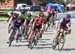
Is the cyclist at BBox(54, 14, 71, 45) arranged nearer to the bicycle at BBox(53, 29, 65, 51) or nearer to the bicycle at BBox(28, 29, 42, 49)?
the bicycle at BBox(53, 29, 65, 51)

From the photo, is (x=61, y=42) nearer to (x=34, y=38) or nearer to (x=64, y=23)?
(x=64, y=23)

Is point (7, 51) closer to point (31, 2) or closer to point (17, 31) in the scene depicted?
point (17, 31)

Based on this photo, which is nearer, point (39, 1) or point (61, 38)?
point (61, 38)

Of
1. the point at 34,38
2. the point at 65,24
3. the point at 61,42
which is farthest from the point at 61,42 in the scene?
the point at 34,38

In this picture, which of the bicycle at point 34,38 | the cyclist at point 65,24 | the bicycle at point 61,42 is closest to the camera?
the cyclist at point 65,24

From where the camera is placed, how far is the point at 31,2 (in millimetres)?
104438

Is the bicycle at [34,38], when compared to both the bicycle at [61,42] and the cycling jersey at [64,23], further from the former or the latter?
the cycling jersey at [64,23]

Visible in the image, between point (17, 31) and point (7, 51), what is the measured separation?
2880mm

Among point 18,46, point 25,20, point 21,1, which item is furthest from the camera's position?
point 21,1

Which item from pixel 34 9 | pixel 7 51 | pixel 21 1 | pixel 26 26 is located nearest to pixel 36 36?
pixel 7 51

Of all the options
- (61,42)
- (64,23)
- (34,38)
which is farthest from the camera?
(34,38)

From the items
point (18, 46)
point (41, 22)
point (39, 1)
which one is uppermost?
point (41, 22)

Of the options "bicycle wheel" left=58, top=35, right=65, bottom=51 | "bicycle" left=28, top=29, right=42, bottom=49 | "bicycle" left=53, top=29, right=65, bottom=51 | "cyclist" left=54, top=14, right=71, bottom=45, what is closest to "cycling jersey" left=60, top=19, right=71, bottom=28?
"cyclist" left=54, top=14, right=71, bottom=45

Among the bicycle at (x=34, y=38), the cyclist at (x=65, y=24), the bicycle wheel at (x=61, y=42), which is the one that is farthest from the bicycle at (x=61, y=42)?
the bicycle at (x=34, y=38)
